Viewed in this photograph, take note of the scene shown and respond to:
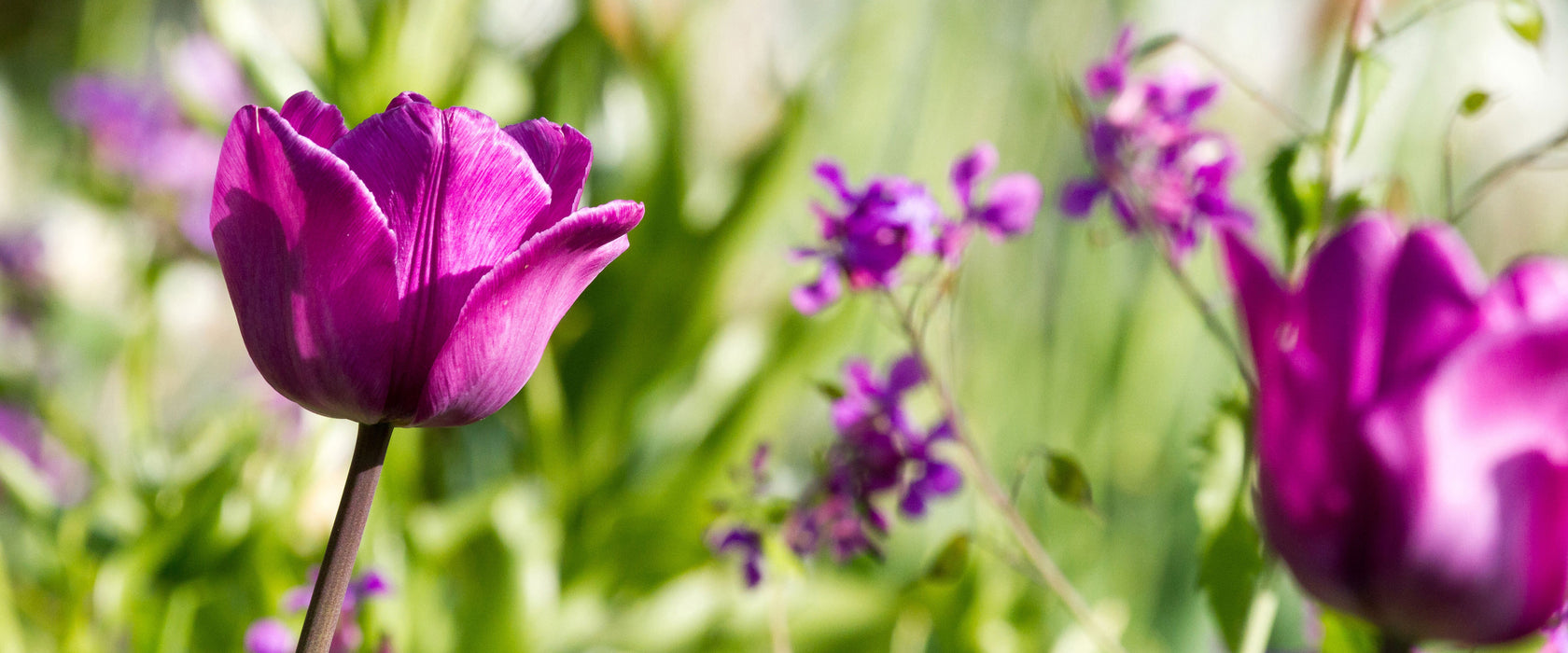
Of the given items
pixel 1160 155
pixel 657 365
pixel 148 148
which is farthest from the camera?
pixel 657 365

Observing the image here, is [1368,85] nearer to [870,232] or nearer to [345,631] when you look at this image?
[870,232]

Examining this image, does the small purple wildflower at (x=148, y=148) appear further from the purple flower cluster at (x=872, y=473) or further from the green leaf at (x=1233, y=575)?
the green leaf at (x=1233, y=575)

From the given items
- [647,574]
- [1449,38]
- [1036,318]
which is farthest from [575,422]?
[1449,38]

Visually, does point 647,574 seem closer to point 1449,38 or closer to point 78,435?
point 78,435

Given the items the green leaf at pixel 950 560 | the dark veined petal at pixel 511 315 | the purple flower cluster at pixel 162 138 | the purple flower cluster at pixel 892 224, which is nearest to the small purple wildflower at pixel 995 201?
the purple flower cluster at pixel 892 224

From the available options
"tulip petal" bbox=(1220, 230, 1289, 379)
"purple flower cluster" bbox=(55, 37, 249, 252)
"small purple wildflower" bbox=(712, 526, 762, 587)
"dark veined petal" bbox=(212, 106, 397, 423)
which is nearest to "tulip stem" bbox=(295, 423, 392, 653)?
"dark veined petal" bbox=(212, 106, 397, 423)

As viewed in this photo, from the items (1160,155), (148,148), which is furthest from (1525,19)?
(148,148)

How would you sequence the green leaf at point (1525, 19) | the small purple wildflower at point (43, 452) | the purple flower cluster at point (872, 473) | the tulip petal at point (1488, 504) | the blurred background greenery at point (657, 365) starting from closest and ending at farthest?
the tulip petal at point (1488, 504) < the green leaf at point (1525, 19) < the purple flower cluster at point (872, 473) < the blurred background greenery at point (657, 365) < the small purple wildflower at point (43, 452)

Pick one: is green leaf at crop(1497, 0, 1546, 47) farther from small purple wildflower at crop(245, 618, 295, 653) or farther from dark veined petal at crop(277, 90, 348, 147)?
small purple wildflower at crop(245, 618, 295, 653)
